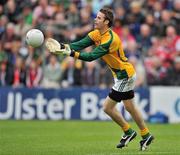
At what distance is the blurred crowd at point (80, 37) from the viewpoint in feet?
77.7

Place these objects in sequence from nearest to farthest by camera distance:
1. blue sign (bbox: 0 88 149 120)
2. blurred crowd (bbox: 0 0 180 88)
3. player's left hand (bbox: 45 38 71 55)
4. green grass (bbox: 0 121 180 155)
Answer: player's left hand (bbox: 45 38 71 55), green grass (bbox: 0 121 180 155), blurred crowd (bbox: 0 0 180 88), blue sign (bbox: 0 88 149 120)

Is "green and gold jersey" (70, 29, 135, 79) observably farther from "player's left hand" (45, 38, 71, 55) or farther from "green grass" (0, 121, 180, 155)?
"green grass" (0, 121, 180, 155)

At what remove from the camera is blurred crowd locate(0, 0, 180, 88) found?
2367cm

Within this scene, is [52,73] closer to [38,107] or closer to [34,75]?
[34,75]

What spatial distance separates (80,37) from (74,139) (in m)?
9.30

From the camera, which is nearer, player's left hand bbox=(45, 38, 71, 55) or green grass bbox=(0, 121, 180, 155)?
player's left hand bbox=(45, 38, 71, 55)

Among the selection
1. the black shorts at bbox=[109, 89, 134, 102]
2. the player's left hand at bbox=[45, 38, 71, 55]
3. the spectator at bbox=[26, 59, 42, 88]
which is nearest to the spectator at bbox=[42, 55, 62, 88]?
the spectator at bbox=[26, 59, 42, 88]

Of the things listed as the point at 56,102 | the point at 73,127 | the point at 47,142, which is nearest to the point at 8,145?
the point at 47,142

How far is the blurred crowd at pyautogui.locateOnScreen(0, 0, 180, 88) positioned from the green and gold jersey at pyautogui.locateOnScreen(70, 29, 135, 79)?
1002 centimetres

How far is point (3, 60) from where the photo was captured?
24703mm

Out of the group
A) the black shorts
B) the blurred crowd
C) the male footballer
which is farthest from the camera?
the blurred crowd

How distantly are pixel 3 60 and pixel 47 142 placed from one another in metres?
10.2

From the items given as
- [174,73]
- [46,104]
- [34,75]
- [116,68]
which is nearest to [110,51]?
[116,68]

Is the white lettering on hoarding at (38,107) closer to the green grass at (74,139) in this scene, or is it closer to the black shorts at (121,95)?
the green grass at (74,139)
